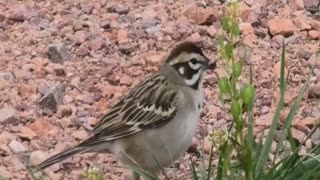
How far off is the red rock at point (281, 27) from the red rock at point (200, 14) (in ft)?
1.38

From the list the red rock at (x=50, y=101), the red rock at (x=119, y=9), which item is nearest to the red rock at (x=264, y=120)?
the red rock at (x=50, y=101)

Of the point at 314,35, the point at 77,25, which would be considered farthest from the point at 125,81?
the point at 314,35

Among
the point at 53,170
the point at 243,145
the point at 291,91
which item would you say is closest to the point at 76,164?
the point at 53,170

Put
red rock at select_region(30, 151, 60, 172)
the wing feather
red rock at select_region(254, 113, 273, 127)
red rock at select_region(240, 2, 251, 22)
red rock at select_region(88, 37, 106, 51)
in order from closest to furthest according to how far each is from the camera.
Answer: the wing feather < red rock at select_region(30, 151, 60, 172) < red rock at select_region(254, 113, 273, 127) < red rock at select_region(88, 37, 106, 51) < red rock at select_region(240, 2, 251, 22)

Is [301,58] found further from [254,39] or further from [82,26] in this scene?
[82,26]

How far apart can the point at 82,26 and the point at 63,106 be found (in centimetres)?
108

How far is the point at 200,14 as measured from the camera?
7762mm

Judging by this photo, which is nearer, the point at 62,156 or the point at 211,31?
the point at 62,156

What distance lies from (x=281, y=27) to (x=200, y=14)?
0.59 metres

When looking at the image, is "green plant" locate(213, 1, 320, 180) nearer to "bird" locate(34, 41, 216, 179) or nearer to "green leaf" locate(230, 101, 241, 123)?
"green leaf" locate(230, 101, 241, 123)

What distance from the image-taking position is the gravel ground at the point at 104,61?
6.45m

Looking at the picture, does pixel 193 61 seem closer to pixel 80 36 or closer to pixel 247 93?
pixel 80 36

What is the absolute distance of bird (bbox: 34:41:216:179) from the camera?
5816mm

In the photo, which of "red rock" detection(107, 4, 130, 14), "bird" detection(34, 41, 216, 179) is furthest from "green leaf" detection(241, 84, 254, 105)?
"red rock" detection(107, 4, 130, 14)
